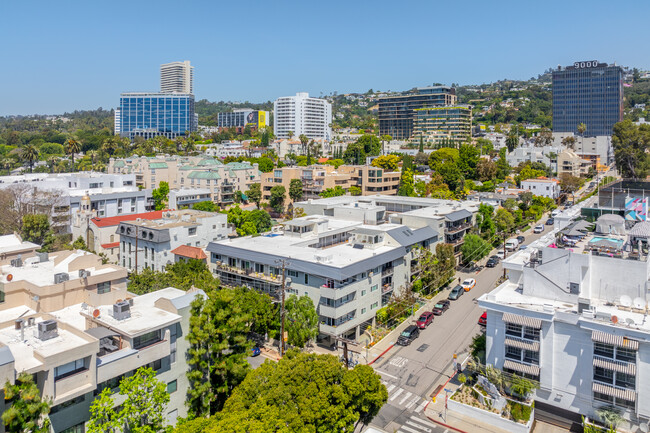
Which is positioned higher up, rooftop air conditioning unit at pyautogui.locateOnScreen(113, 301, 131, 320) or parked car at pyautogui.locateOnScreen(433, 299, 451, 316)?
rooftop air conditioning unit at pyautogui.locateOnScreen(113, 301, 131, 320)

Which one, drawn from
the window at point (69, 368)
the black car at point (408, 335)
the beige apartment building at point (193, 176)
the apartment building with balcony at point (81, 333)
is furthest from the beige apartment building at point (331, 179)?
the window at point (69, 368)

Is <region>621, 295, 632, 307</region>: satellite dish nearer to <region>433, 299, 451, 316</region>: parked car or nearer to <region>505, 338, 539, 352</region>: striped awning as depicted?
<region>505, 338, 539, 352</region>: striped awning

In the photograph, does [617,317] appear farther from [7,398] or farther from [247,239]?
[247,239]

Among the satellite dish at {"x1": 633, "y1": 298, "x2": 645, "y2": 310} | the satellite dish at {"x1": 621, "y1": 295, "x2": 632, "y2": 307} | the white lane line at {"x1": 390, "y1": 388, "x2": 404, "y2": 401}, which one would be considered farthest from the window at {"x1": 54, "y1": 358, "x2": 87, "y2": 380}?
the satellite dish at {"x1": 633, "y1": 298, "x2": 645, "y2": 310}

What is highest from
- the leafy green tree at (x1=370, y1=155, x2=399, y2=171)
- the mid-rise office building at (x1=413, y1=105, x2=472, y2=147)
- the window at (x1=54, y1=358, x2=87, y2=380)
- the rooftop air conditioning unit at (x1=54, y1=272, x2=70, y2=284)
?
the mid-rise office building at (x1=413, y1=105, x2=472, y2=147)

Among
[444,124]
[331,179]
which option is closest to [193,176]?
[331,179]

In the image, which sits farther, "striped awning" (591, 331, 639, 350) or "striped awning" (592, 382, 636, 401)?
"striped awning" (592, 382, 636, 401)

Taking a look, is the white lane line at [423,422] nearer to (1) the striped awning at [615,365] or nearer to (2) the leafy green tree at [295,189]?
(1) the striped awning at [615,365]
